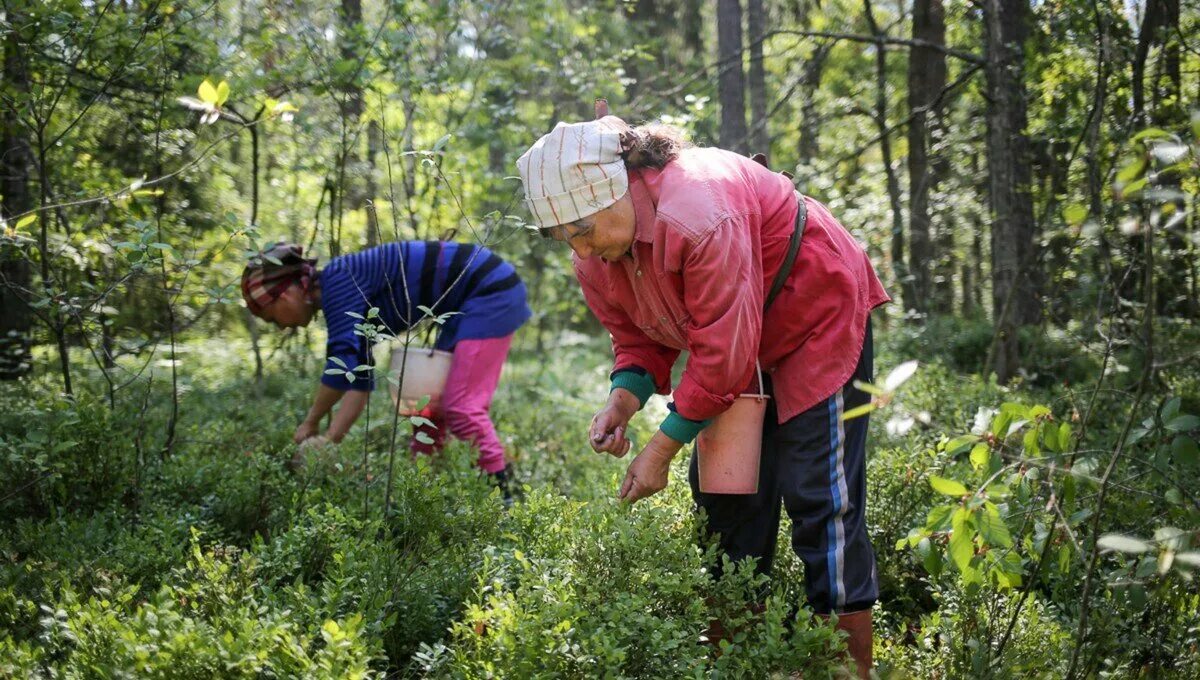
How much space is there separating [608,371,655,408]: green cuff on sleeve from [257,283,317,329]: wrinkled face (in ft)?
6.42

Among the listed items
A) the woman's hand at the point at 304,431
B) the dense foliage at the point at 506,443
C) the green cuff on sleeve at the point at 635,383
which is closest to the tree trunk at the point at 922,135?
the dense foliage at the point at 506,443

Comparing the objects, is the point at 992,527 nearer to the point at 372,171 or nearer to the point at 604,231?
the point at 604,231

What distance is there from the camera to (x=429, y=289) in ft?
14.8

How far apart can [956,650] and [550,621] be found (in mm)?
1236

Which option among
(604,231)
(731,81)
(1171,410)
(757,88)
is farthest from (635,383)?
(757,88)

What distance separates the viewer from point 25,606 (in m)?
2.72

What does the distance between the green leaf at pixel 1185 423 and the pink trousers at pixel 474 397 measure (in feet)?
9.78

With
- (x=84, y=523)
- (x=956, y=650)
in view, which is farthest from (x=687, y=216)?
(x=84, y=523)

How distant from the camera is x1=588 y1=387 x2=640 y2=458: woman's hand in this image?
2.89 metres

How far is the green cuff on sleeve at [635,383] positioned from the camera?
302cm

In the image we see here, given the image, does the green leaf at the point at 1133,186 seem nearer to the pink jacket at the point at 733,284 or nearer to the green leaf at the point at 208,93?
the pink jacket at the point at 733,284

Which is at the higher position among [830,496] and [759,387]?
[759,387]

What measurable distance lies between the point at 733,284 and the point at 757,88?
21.3 ft

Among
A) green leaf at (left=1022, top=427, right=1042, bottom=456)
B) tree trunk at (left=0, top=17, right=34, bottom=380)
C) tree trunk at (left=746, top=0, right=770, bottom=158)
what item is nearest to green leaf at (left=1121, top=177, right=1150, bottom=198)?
green leaf at (left=1022, top=427, right=1042, bottom=456)
